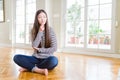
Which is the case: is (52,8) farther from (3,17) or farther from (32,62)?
(32,62)

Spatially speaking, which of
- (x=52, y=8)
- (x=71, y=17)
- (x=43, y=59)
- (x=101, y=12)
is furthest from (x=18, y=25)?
(x=43, y=59)

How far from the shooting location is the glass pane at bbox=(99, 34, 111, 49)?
4.51 metres

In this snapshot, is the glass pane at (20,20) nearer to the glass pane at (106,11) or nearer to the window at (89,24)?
the window at (89,24)

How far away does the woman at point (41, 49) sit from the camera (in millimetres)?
2648

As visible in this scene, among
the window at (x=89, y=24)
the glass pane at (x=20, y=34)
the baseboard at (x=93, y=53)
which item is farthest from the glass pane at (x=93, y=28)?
the glass pane at (x=20, y=34)

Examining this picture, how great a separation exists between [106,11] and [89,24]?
0.56 meters

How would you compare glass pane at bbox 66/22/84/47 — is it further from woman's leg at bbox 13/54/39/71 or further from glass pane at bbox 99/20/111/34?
woman's leg at bbox 13/54/39/71

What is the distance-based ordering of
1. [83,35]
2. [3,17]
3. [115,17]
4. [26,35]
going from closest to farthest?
[115,17] < [83,35] < [26,35] < [3,17]

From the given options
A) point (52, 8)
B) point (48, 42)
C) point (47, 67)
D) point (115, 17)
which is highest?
point (52, 8)

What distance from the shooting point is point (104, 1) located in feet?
15.1

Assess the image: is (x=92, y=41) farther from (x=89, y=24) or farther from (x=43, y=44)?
(x=43, y=44)

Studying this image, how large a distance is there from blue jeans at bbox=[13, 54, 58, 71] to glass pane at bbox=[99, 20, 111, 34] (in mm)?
2222

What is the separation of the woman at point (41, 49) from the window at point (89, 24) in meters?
2.17

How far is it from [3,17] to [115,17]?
4443 mm
